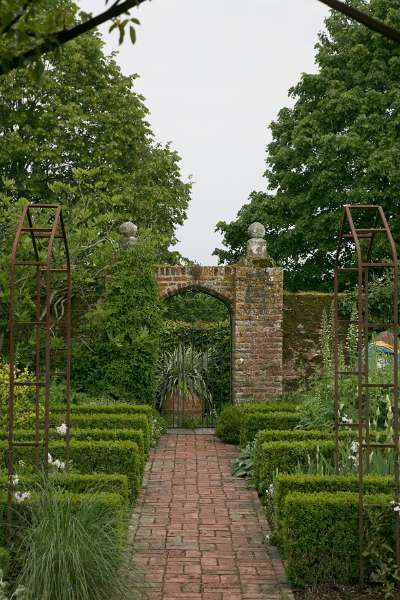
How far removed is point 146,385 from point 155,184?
30.6ft

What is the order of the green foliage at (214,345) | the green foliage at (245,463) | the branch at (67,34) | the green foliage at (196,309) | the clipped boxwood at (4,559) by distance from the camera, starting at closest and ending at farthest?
the branch at (67,34) → the clipped boxwood at (4,559) → the green foliage at (245,463) → the green foliage at (214,345) → the green foliage at (196,309)

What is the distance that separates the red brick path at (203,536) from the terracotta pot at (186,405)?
3544 mm

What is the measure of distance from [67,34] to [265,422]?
25.1 ft

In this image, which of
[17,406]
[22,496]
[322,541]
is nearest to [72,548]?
[22,496]

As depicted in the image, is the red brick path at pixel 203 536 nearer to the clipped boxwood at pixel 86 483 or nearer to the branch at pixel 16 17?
the clipped boxwood at pixel 86 483

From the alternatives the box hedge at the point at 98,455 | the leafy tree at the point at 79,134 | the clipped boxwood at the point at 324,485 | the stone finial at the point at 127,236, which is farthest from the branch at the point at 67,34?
the leafy tree at the point at 79,134

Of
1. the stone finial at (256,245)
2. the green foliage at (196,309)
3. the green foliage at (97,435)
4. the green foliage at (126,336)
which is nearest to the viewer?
Answer: the green foliage at (97,435)

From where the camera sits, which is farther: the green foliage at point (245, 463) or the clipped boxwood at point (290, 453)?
the green foliage at point (245, 463)

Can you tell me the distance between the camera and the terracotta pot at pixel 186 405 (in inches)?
566

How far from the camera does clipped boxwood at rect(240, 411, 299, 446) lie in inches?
397

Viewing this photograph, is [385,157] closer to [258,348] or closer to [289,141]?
[289,141]

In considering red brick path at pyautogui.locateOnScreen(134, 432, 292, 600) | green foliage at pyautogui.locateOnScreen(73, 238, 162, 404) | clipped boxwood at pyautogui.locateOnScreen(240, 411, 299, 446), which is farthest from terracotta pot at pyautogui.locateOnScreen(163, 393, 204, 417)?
clipped boxwood at pyautogui.locateOnScreen(240, 411, 299, 446)

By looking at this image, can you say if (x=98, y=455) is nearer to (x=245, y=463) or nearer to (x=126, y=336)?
(x=245, y=463)

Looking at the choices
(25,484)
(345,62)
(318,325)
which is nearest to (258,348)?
(318,325)
